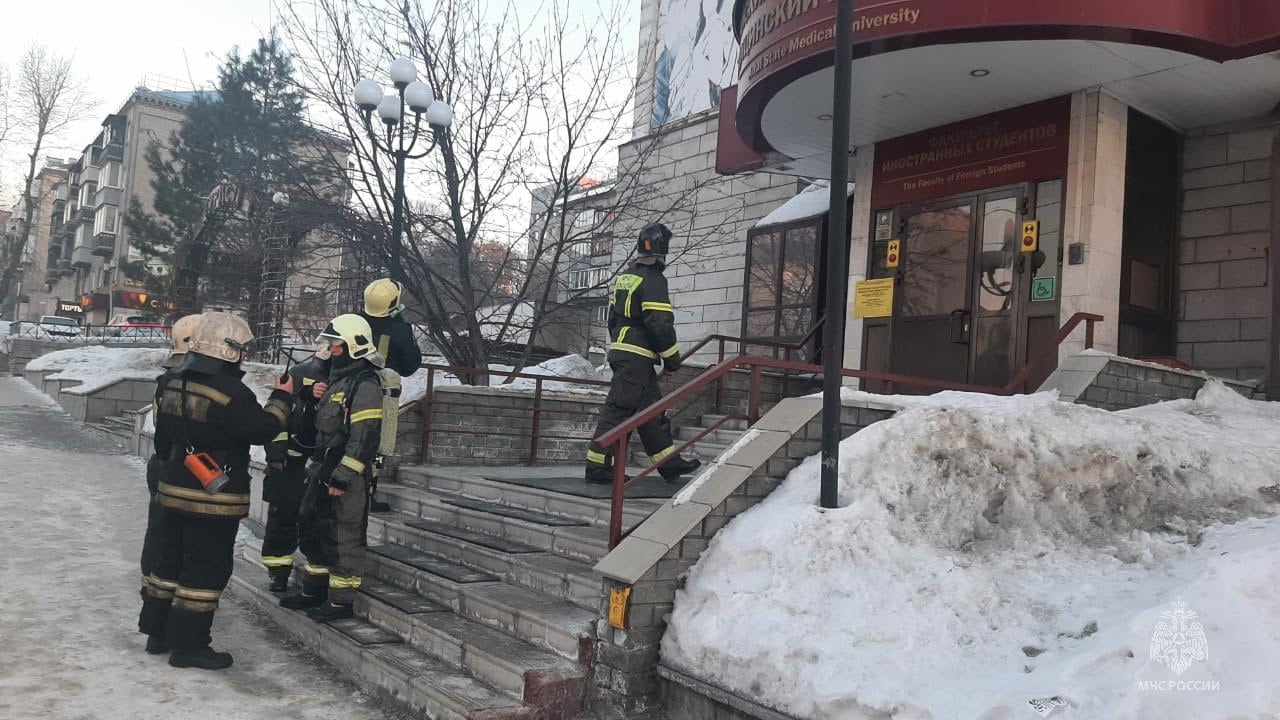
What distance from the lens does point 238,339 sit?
5.32 meters

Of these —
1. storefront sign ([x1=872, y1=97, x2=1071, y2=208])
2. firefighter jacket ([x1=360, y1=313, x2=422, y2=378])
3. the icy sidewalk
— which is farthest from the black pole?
storefront sign ([x1=872, y1=97, x2=1071, y2=208])

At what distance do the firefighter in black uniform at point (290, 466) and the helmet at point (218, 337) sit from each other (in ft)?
1.88

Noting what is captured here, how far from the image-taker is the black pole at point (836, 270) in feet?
15.1

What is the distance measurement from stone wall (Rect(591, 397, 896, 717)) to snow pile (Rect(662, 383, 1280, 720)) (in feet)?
0.33

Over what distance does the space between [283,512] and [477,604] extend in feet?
5.19

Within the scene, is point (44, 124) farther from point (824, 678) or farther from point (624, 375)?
point (824, 678)

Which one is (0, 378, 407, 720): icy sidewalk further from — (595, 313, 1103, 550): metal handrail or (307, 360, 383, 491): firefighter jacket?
(595, 313, 1103, 550): metal handrail

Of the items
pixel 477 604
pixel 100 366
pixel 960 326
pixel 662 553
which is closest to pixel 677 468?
pixel 477 604

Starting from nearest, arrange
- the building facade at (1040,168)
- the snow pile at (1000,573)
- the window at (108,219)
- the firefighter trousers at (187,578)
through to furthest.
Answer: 1. the snow pile at (1000,573)
2. the firefighter trousers at (187,578)
3. the building facade at (1040,168)
4. the window at (108,219)

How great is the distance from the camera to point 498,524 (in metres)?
6.50

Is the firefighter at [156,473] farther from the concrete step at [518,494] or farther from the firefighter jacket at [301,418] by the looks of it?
the concrete step at [518,494]

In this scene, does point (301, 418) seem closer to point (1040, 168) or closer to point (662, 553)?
point (662, 553)

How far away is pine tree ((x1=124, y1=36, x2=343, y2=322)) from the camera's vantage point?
40.0ft

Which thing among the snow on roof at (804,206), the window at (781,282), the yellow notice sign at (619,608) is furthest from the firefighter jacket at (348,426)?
the snow on roof at (804,206)
